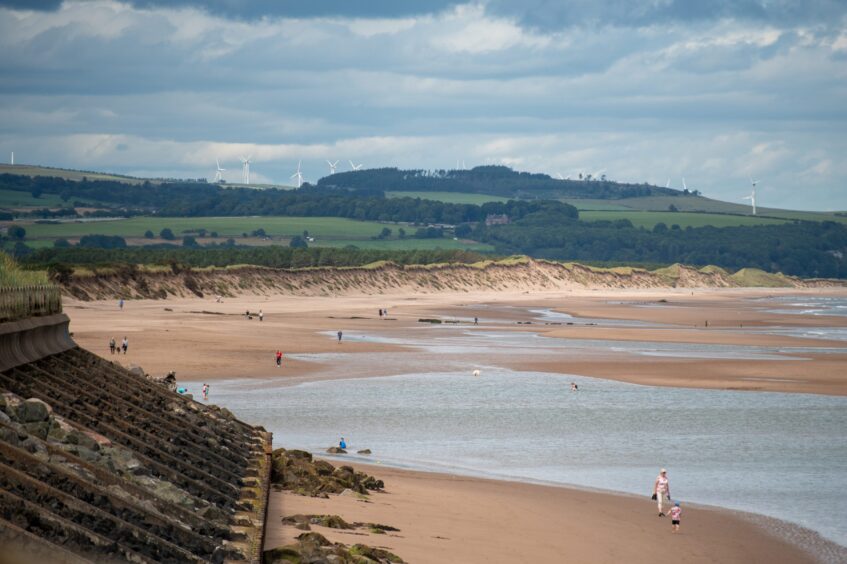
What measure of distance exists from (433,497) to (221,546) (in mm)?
9801

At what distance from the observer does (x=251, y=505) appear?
664 inches

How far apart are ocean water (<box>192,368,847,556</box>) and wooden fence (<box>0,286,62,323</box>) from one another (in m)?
6.56

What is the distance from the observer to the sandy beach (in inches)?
766

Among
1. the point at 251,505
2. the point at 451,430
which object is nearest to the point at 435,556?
the point at 251,505

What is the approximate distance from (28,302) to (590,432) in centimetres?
1575

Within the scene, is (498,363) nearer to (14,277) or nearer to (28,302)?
(14,277)

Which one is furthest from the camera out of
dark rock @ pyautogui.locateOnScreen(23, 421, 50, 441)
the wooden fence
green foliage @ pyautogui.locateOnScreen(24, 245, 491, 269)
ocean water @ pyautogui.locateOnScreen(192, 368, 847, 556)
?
green foliage @ pyautogui.locateOnScreen(24, 245, 491, 269)

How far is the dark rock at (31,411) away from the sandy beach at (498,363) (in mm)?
3240

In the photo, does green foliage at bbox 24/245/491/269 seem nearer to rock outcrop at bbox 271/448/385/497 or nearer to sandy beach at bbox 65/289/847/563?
sandy beach at bbox 65/289/847/563

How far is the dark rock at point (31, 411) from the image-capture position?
15.0 metres

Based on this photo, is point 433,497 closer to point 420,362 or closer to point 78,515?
point 78,515

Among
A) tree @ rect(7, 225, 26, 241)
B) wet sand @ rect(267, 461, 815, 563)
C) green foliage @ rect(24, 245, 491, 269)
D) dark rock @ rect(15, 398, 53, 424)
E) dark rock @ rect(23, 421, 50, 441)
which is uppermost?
tree @ rect(7, 225, 26, 241)

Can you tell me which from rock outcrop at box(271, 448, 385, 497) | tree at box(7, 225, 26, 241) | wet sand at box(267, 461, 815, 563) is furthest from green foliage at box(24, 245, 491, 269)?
wet sand at box(267, 461, 815, 563)

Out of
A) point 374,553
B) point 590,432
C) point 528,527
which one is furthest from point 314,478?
point 590,432
